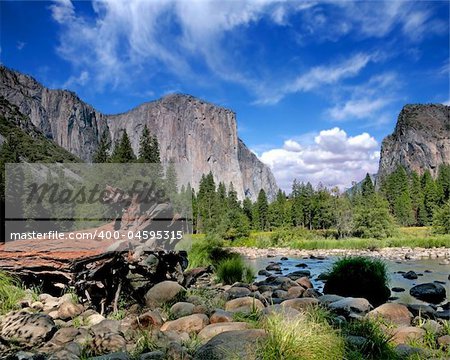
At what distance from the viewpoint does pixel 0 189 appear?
31.2 metres

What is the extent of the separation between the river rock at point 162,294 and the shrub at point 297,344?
121 inches

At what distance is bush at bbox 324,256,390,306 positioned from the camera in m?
9.80

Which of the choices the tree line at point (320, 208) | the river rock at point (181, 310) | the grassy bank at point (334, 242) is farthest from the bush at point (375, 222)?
the river rock at point (181, 310)

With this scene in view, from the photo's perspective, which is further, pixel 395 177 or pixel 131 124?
pixel 131 124

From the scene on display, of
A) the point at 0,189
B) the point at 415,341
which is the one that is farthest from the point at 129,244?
the point at 0,189

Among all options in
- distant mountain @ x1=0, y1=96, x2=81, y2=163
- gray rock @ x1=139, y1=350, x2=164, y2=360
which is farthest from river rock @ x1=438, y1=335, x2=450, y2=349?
distant mountain @ x1=0, y1=96, x2=81, y2=163

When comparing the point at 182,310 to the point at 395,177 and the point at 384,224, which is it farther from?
the point at 395,177

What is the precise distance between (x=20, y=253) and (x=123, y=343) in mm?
3712

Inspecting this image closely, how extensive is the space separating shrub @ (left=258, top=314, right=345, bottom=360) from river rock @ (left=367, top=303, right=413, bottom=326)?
2.96m

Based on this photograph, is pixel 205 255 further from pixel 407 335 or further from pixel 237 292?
pixel 407 335

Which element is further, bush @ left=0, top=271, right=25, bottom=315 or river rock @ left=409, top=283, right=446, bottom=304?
river rock @ left=409, top=283, right=446, bottom=304

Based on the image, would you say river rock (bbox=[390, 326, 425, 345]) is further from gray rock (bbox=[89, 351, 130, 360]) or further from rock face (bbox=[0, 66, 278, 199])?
Answer: rock face (bbox=[0, 66, 278, 199])

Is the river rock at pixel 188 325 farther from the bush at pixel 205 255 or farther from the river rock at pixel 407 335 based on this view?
the bush at pixel 205 255

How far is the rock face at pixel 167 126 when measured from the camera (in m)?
167
